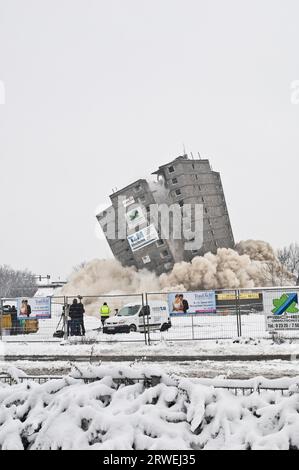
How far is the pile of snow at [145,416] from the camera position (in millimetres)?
5695

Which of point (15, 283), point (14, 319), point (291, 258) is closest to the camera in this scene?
point (14, 319)

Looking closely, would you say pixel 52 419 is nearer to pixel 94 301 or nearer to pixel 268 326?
pixel 268 326

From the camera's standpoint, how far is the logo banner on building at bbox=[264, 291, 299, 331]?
1895 centimetres

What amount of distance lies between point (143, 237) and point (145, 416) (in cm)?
6366

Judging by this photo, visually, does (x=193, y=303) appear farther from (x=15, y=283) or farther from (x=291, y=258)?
(x=15, y=283)

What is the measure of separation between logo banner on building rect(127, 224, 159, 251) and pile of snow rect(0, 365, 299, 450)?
62.4 meters

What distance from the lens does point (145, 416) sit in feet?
19.7

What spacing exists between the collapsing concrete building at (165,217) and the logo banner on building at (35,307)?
46311 millimetres

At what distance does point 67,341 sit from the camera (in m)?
22.1

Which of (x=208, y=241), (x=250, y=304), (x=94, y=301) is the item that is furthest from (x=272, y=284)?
(x=250, y=304)

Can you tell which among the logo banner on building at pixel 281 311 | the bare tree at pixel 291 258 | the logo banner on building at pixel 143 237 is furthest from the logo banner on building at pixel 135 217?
→ the logo banner on building at pixel 281 311

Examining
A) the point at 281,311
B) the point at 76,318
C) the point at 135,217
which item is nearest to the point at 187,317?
the point at 281,311

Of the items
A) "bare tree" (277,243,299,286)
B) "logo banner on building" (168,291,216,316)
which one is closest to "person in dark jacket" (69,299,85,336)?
"logo banner on building" (168,291,216,316)

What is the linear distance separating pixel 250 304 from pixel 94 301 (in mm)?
36740
